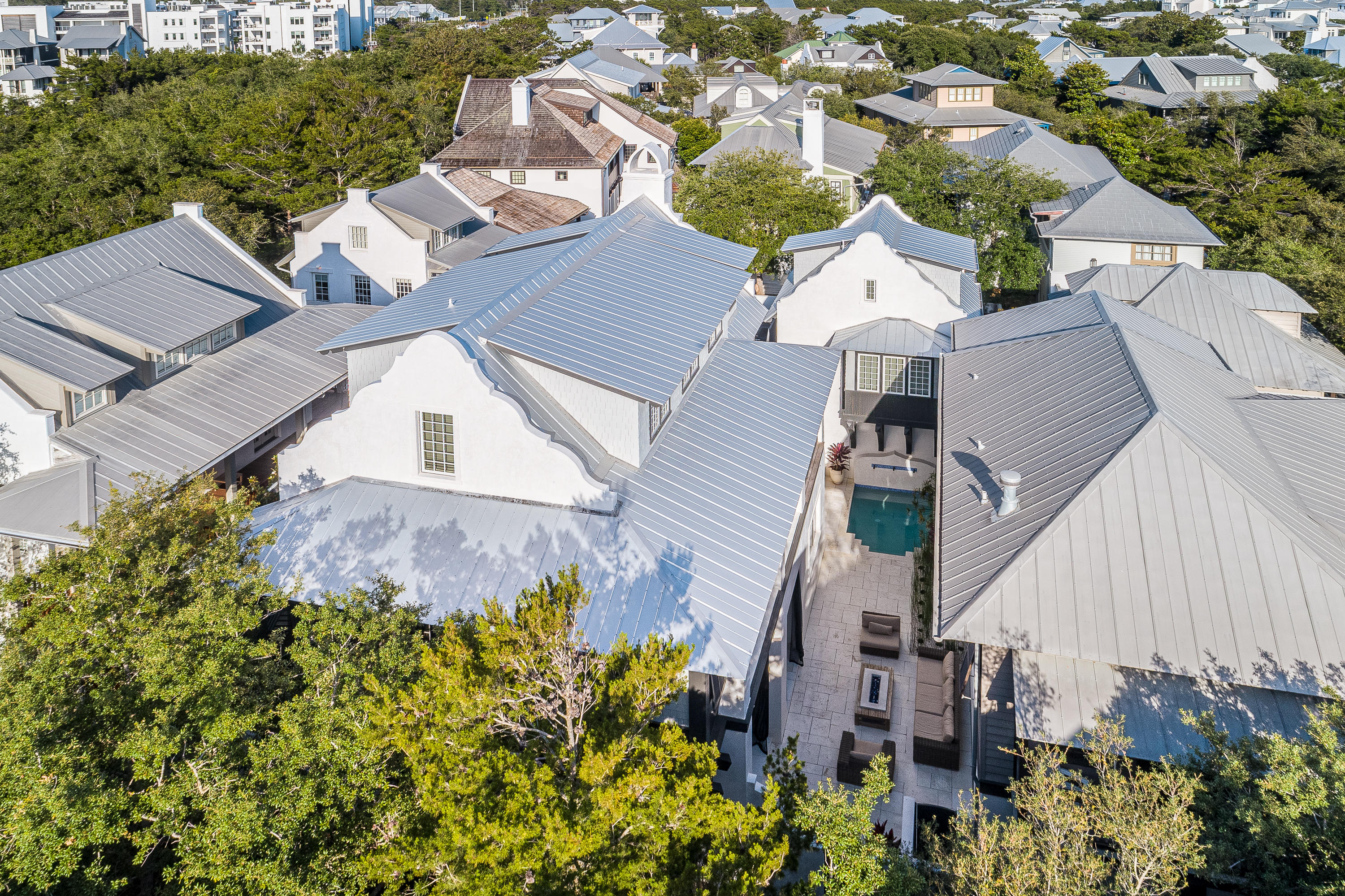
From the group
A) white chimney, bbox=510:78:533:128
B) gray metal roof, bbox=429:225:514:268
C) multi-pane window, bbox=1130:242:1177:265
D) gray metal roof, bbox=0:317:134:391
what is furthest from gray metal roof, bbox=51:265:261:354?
multi-pane window, bbox=1130:242:1177:265

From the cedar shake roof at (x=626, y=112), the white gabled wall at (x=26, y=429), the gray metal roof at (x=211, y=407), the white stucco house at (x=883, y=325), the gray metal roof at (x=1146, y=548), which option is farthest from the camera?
the cedar shake roof at (x=626, y=112)

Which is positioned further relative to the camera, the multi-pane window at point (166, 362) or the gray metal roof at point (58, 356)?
the multi-pane window at point (166, 362)

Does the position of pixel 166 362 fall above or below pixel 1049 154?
below

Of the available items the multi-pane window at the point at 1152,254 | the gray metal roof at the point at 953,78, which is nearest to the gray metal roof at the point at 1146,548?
the multi-pane window at the point at 1152,254

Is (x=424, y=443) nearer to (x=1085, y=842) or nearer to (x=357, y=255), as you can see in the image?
(x=1085, y=842)

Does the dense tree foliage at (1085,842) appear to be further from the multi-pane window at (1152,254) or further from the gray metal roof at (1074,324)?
the multi-pane window at (1152,254)

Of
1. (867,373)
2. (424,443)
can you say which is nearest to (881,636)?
(867,373)

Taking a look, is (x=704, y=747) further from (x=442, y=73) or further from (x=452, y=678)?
(x=442, y=73)
